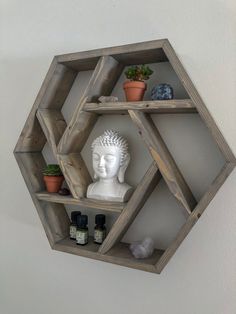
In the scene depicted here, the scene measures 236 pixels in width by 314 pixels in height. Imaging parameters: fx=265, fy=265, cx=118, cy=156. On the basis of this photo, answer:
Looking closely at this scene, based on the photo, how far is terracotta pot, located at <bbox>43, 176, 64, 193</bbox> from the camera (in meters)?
0.92

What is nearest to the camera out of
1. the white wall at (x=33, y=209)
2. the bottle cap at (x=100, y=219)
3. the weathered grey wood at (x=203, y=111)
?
the weathered grey wood at (x=203, y=111)

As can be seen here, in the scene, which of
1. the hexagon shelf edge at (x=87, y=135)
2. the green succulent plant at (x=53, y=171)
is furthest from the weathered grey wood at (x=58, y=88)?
the green succulent plant at (x=53, y=171)

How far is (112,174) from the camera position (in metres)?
0.83

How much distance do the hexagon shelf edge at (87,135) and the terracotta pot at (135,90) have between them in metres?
0.04

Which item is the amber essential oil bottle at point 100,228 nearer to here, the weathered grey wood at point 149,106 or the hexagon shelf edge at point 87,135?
the hexagon shelf edge at point 87,135

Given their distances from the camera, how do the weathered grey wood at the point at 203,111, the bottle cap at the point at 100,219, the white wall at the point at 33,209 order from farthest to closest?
the bottle cap at the point at 100,219 → the white wall at the point at 33,209 → the weathered grey wood at the point at 203,111

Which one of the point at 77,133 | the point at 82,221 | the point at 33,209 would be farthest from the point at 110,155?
the point at 33,209

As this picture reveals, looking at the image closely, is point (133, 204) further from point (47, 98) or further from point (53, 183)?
point (47, 98)

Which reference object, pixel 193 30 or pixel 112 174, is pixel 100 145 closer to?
pixel 112 174

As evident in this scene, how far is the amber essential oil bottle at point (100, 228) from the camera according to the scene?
88cm

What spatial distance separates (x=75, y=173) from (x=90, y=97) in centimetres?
26

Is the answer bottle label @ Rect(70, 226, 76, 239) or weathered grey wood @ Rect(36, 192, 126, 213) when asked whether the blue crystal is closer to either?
weathered grey wood @ Rect(36, 192, 126, 213)

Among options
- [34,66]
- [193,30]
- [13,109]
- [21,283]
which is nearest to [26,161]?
[13,109]

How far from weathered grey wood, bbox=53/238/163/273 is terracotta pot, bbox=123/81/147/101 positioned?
0.48m
